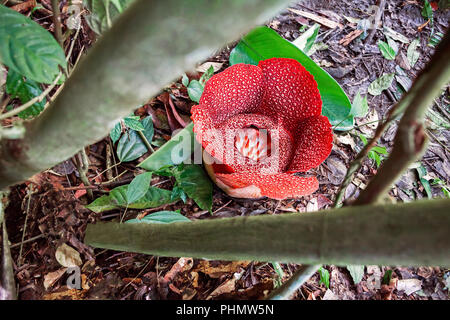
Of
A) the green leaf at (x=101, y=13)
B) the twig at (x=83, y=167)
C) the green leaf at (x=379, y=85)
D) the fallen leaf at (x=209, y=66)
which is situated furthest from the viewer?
the green leaf at (x=379, y=85)

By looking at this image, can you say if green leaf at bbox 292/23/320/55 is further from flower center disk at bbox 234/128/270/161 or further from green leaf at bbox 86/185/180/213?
green leaf at bbox 86/185/180/213

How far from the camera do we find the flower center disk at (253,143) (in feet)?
3.24

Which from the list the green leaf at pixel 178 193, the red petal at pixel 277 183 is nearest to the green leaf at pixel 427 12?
the red petal at pixel 277 183

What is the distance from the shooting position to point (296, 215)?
0.40 meters

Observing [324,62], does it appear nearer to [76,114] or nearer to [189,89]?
[189,89]

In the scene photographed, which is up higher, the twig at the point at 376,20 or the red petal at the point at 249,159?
the twig at the point at 376,20

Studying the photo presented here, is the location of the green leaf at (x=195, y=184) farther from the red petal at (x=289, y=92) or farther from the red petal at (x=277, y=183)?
the red petal at (x=289, y=92)

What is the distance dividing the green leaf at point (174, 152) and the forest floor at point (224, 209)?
0.05m

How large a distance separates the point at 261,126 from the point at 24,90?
0.57m

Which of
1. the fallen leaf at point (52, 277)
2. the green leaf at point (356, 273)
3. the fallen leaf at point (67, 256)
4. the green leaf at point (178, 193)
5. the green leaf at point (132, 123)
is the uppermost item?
the green leaf at point (132, 123)
